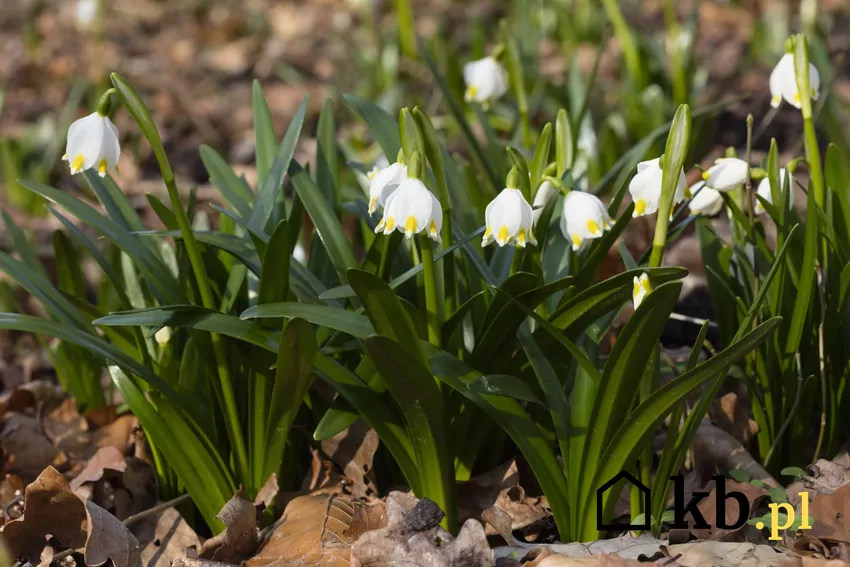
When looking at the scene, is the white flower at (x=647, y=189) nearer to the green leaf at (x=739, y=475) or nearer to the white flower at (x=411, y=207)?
the white flower at (x=411, y=207)

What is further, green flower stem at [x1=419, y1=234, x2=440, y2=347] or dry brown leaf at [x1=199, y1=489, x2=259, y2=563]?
dry brown leaf at [x1=199, y1=489, x2=259, y2=563]

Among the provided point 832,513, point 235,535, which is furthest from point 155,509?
point 832,513

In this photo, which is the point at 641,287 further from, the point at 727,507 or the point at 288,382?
the point at 288,382

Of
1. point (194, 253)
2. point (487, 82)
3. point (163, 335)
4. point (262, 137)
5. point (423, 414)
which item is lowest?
point (423, 414)

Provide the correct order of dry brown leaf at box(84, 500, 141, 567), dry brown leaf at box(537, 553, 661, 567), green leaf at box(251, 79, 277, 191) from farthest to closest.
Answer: green leaf at box(251, 79, 277, 191)
dry brown leaf at box(84, 500, 141, 567)
dry brown leaf at box(537, 553, 661, 567)

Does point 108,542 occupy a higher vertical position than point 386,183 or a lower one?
lower

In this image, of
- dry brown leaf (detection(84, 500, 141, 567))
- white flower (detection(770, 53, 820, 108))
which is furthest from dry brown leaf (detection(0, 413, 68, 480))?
white flower (detection(770, 53, 820, 108))

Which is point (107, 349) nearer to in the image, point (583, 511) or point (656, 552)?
point (583, 511)

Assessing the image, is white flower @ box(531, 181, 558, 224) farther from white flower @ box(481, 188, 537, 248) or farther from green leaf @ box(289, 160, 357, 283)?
green leaf @ box(289, 160, 357, 283)
